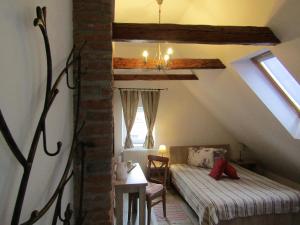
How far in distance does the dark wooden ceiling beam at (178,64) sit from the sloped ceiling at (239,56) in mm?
129

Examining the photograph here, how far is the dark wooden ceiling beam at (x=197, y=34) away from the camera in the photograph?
89.7 inches

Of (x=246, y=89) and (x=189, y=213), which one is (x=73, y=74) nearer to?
(x=246, y=89)

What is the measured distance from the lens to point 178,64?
3.64 metres

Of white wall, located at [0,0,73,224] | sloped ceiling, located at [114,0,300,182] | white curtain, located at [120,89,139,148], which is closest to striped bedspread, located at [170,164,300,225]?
sloped ceiling, located at [114,0,300,182]

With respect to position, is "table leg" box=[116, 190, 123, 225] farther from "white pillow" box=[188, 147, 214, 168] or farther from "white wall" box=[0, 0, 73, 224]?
"white pillow" box=[188, 147, 214, 168]

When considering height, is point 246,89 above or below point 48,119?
above

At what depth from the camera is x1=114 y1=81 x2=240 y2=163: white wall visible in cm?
541

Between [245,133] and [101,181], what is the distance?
4.29m

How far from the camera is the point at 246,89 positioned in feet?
11.5

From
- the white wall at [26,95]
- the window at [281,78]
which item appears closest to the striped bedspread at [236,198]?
the window at [281,78]

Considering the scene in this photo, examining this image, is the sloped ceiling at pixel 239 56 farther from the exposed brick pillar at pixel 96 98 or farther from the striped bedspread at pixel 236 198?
the exposed brick pillar at pixel 96 98

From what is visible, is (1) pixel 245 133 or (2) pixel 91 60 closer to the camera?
(2) pixel 91 60

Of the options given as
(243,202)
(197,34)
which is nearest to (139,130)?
(243,202)

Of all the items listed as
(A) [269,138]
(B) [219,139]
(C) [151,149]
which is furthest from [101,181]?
(B) [219,139]
